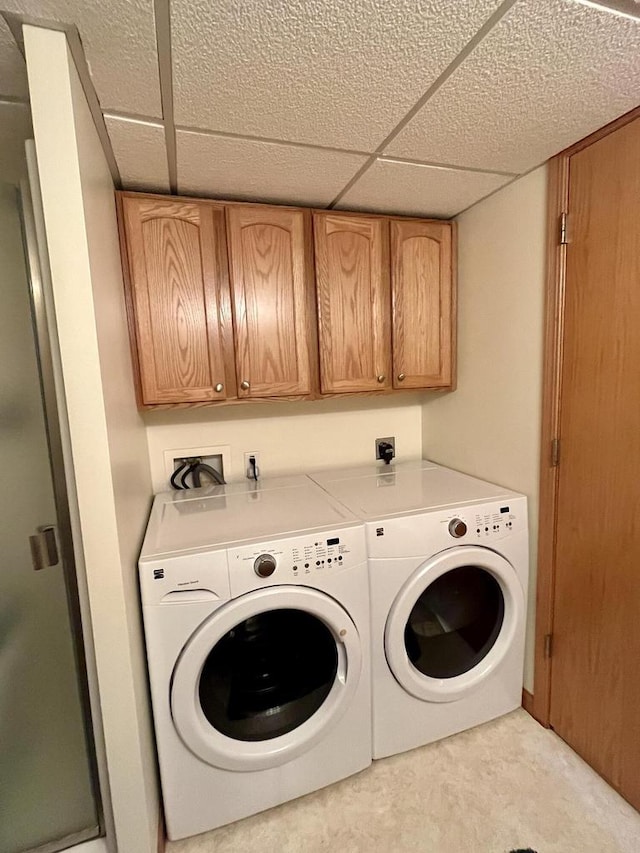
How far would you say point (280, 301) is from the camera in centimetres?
159

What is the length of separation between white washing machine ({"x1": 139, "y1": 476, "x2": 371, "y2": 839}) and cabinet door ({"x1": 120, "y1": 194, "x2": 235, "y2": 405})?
52 centimetres

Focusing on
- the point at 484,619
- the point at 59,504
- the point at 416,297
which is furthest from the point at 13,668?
the point at 416,297

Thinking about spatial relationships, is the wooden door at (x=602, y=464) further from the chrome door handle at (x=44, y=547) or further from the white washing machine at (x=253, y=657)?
the chrome door handle at (x=44, y=547)

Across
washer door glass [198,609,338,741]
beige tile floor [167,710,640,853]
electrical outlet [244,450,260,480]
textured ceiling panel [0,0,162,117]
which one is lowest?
beige tile floor [167,710,640,853]

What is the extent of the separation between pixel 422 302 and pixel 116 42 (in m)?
1.32

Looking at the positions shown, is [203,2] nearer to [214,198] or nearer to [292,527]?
[214,198]

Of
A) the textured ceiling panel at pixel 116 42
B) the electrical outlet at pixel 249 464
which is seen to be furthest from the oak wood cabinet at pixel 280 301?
→ the textured ceiling panel at pixel 116 42

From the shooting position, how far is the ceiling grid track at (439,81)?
769mm

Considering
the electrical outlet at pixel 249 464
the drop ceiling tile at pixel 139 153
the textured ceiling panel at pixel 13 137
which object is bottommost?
the electrical outlet at pixel 249 464

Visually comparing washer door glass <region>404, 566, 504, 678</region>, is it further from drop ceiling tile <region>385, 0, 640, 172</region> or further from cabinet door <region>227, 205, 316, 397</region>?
drop ceiling tile <region>385, 0, 640, 172</region>

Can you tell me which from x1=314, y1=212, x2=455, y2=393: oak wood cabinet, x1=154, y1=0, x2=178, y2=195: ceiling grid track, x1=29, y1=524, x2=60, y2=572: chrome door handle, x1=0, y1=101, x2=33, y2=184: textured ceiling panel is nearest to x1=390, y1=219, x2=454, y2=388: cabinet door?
x1=314, y1=212, x2=455, y2=393: oak wood cabinet

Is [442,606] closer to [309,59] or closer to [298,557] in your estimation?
[298,557]

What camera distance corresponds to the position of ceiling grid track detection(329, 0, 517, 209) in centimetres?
77

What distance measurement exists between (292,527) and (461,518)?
59 centimetres
